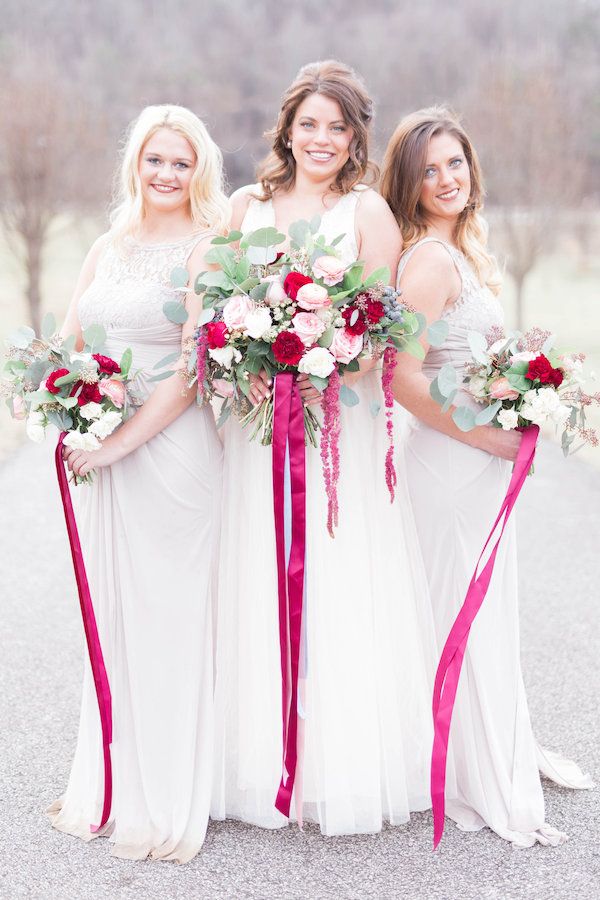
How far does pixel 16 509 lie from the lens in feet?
30.0

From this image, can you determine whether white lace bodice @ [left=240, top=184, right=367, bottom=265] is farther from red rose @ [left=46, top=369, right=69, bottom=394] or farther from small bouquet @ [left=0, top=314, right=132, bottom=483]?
red rose @ [left=46, top=369, right=69, bottom=394]

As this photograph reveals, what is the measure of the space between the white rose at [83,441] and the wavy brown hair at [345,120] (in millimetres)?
1190

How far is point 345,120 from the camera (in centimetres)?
352

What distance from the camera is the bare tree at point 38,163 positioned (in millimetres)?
15500

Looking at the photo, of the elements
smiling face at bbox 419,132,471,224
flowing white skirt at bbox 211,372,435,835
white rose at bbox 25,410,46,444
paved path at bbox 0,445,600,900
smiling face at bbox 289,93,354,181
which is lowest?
paved path at bbox 0,445,600,900

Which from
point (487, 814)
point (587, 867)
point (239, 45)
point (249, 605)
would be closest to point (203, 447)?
point (249, 605)

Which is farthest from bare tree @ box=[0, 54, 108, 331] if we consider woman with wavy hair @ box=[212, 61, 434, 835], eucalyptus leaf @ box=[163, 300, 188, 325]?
eucalyptus leaf @ box=[163, 300, 188, 325]

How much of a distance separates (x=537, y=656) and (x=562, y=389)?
2660mm

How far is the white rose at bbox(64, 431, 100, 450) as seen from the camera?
10.5 ft

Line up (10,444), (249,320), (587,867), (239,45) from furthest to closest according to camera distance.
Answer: (239,45)
(10,444)
(587,867)
(249,320)

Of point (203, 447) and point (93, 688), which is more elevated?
point (203, 447)

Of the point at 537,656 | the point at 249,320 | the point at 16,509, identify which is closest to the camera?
the point at 249,320

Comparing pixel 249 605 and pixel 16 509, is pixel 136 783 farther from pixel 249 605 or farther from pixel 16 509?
pixel 16 509

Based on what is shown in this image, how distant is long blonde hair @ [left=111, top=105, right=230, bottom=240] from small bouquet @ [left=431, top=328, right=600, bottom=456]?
3.32 feet
